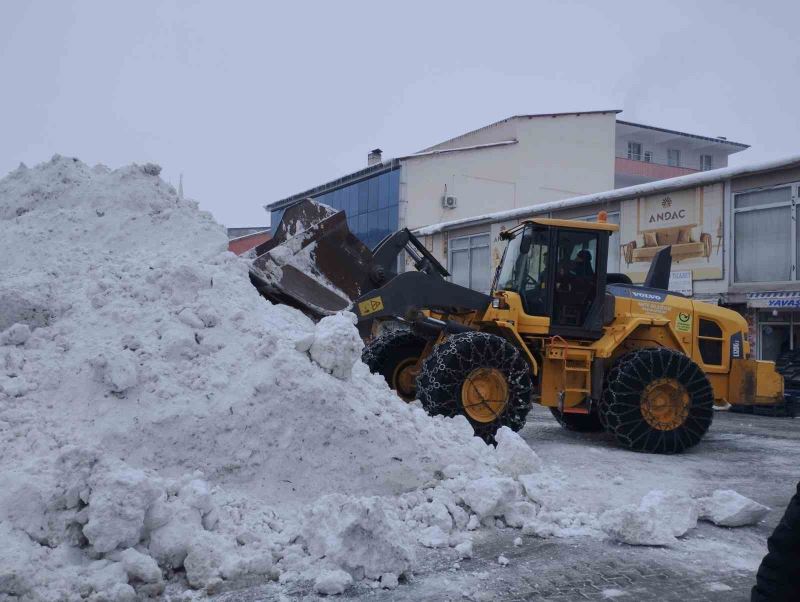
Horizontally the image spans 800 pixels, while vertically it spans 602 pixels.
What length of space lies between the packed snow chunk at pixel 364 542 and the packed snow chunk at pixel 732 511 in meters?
2.54

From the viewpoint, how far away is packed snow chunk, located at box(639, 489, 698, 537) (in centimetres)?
513

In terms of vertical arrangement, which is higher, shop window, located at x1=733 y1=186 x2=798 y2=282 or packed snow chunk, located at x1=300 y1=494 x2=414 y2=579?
shop window, located at x1=733 y1=186 x2=798 y2=282

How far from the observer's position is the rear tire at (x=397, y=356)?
9133 mm

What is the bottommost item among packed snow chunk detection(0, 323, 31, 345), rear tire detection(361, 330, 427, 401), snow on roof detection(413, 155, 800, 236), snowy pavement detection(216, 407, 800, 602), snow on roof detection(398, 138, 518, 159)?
snowy pavement detection(216, 407, 800, 602)

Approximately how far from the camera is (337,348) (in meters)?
5.57

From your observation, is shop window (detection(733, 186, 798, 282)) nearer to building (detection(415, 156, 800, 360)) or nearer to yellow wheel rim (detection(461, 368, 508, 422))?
building (detection(415, 156, 800, 360))

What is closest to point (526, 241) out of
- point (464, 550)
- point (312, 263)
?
point (312, 263)

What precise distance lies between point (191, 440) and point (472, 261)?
58.1 feet

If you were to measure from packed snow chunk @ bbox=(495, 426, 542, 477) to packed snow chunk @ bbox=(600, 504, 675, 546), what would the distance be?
1118mm

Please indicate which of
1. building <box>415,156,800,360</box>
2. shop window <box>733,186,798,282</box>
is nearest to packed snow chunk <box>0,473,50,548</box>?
building <box>415,156,800,360</box>

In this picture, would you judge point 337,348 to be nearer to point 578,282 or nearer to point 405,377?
point 405,377

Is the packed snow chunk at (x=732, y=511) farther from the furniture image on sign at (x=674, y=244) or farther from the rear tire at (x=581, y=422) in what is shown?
the furniture image on sign at (x=674, y=244)

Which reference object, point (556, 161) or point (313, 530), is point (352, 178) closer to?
point (556, 161)

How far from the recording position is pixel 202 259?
21.5ft
